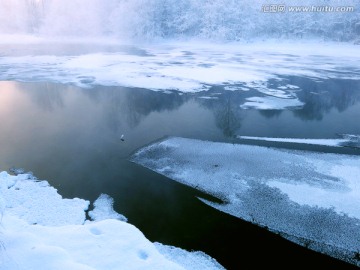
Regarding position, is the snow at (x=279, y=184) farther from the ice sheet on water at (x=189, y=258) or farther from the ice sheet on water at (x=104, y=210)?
the ice sheet on water at (x=104, y=210)

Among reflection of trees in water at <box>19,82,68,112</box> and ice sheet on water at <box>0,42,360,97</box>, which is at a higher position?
ice sheet on water at <box>0,42,360,97</box>

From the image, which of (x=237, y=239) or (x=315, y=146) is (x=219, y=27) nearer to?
(x=315, y=146)

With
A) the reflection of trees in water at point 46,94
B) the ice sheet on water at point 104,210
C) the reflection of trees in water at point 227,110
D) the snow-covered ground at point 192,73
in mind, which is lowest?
the ice sheet on water at point 104,210

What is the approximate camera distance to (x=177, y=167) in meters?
11.5

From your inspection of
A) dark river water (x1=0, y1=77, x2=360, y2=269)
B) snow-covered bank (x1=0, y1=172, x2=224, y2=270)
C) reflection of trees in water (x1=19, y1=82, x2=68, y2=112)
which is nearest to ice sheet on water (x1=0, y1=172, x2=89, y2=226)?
snow-covered bank (x1=0, y1=172, x2=224, y2=270)

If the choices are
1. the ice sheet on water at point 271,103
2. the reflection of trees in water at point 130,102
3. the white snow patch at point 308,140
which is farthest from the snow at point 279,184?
the ice sheet on water at point 271,103

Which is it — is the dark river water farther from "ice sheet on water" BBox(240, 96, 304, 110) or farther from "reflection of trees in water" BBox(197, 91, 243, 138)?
"ice sheet on water" BBox(240, 96, 304, 110)

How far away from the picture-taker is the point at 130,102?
19359 millimetres

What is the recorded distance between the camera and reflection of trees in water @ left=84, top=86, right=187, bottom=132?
1658 centimetres

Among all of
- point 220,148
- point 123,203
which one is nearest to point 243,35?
point 220,148

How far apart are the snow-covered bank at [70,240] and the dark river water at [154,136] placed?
19.3 inches

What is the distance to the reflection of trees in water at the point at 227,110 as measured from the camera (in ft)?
51.0

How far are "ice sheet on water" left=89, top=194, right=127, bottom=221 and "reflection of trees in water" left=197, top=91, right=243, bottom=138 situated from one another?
706 cm

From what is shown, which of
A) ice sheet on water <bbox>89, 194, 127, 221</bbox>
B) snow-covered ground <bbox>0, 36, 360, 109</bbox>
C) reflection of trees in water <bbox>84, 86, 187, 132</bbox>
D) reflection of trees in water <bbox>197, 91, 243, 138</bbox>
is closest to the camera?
ice sheet on water <bbox>89, 194, 127, 221</bbox>
